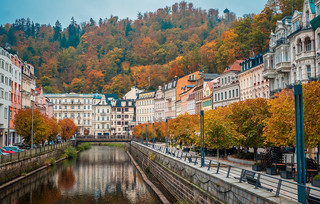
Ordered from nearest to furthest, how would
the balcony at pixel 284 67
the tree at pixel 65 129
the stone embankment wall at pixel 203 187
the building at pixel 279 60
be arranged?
the stone embankment wall at pixel 203 187, the balcony at pixel 284 67, the building at pixel 279 60, the tree at pixel 65 129

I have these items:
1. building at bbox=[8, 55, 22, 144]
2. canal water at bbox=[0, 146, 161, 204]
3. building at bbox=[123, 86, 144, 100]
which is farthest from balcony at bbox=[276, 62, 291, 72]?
building at bbox=[123, 86, 144, 100]

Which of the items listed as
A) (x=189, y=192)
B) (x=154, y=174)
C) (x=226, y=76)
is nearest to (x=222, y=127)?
(x=189, y=192)

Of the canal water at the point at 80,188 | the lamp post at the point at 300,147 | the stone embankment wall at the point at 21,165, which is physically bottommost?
the canal water at the point at 80,188

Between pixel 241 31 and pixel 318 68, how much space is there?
45565 millimetres

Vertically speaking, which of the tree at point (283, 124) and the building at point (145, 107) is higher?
the building at point (145, 107)

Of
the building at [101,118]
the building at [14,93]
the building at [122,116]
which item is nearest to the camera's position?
the building at [14,93]

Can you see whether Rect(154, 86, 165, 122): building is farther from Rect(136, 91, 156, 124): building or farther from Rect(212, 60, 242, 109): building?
Rect(212, 60, 242, 109): building

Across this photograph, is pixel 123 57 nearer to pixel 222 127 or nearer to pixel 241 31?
pixel 241 31

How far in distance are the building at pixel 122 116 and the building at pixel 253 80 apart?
8268cm

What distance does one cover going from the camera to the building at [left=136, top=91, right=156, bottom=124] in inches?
5108

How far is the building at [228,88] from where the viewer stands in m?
67.6

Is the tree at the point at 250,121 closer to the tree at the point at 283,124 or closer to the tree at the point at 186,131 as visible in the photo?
the tree at the point at 186,131

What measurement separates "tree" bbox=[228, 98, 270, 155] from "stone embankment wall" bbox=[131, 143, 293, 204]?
7.05 m

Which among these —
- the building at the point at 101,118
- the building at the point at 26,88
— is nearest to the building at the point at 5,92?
the building at the point at 26,88
